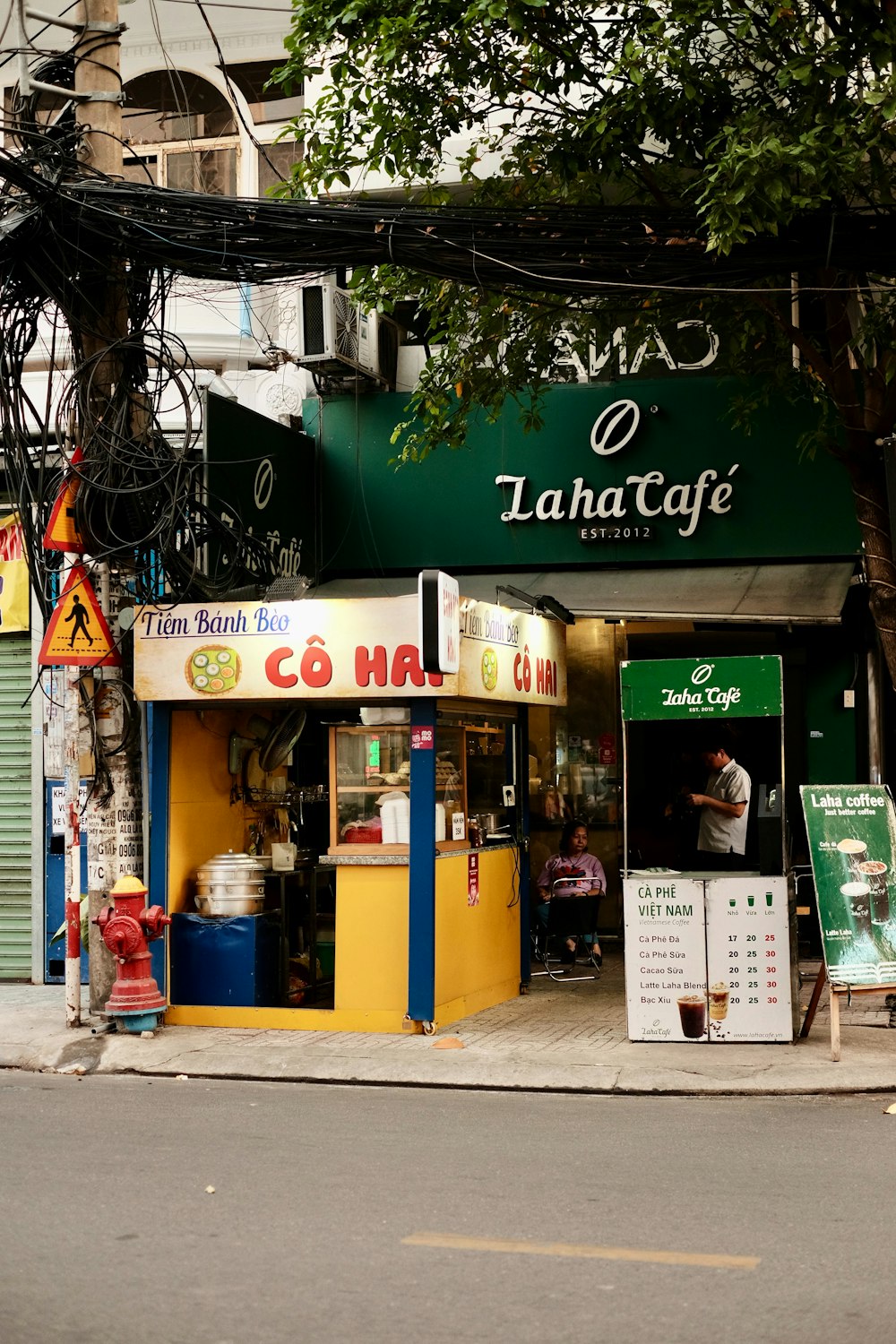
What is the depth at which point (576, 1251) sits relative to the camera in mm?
5629

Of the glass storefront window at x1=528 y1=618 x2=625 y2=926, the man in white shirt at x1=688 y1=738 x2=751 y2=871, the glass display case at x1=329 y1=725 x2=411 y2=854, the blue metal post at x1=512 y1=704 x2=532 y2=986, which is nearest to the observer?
the glass display case at x1=329 y1=725 x2=411 y2=854

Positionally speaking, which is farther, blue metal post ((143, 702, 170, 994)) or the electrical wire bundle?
blue metal post ((143, 702, 170, 994))

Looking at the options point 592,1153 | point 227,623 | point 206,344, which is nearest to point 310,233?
point 227,623

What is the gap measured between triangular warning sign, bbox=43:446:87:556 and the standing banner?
315 centimetres

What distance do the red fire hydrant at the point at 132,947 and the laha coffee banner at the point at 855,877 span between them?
457 centimetres

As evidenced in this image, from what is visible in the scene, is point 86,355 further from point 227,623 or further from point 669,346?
point 669,346

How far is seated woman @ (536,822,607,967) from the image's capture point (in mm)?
13836

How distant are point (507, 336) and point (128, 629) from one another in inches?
176

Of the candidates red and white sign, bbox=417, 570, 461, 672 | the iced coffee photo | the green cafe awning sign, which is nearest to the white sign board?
red and white sign, bbox=417, 570, 461, 672

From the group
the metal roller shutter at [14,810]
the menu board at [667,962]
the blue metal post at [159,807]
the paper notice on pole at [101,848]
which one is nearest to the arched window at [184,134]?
the metal roller shutter at [14,810]

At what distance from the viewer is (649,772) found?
16125 millimetres

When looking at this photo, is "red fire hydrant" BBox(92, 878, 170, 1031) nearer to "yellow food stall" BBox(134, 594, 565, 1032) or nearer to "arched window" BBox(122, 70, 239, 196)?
"yellow food stall" BBox(134, 594, 565, 1032)

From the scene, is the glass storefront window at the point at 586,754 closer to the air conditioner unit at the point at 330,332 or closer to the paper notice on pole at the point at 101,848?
the air conditioner unit at the point at 330,332

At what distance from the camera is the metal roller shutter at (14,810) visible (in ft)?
45.3
